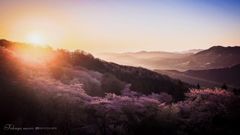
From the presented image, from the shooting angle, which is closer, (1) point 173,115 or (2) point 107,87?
(1) point 173,115

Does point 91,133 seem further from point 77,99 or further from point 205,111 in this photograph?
point 205,111

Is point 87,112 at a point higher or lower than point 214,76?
higher

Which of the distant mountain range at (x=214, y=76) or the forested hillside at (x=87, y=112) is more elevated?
the forested hillside at (x=87, y=112)

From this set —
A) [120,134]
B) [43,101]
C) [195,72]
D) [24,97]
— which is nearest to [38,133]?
[43,101]

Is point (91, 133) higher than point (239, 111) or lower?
lower

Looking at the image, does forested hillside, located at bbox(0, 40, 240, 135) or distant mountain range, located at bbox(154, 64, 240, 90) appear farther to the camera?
distant mountain range, located at bbox(154, 64, 240, 90)

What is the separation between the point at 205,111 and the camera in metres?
10.8

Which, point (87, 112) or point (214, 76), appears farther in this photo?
point (214, 76)

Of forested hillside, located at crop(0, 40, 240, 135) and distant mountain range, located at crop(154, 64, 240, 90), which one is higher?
forested hillside, located at crop(0, 40, 240, 135)

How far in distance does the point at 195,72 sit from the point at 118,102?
153 metres

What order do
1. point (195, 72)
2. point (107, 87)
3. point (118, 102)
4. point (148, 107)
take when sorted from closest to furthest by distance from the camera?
1. point (118, 102)
2. point (148, 107)
3. point (107, 87)
4. point (195, 72)

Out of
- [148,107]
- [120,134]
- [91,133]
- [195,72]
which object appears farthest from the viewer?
[195,72]

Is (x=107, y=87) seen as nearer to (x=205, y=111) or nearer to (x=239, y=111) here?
(x=205, y=111)

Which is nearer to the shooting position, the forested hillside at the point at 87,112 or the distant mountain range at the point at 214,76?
the forested hillside at the point at 87,112
